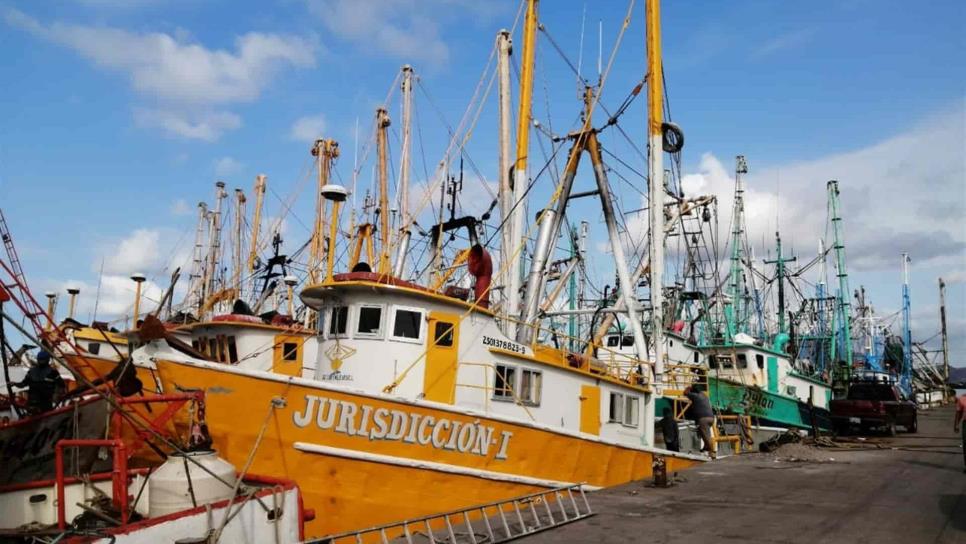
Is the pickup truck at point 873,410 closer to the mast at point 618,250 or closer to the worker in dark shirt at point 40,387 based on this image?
the mast at point 618,250

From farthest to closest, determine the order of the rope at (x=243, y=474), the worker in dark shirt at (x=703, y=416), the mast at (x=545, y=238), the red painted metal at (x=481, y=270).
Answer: the worker in dark shirt at (x=703, y=416)
the mast at (x=545, y=238)
the red painted metal at (x=481, y=270)
the rope at (x=243, y=474)

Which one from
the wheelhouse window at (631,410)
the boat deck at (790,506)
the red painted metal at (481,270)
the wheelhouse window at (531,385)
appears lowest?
the boat deck at (790,506)

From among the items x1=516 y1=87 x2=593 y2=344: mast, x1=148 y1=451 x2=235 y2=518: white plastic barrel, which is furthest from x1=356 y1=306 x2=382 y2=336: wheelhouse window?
x1=148 y1=451 x2=235 y2=518: white plastic barrel

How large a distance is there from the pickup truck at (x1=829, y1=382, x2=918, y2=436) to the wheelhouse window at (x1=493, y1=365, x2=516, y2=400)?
57.7 ft

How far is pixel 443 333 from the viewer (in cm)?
1166

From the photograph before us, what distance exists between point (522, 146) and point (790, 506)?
934 cm

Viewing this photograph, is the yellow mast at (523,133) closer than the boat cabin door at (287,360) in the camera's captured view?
Yes

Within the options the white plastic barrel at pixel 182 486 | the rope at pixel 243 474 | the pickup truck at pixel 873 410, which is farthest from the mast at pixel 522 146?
the pickup truck at pixel 873 410

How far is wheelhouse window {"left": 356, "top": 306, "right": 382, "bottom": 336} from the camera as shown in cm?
1140

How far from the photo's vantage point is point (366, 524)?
9.56 m

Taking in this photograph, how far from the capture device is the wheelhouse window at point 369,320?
1140 centimetres

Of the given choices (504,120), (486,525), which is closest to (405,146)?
(504,120)

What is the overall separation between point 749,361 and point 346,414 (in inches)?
816

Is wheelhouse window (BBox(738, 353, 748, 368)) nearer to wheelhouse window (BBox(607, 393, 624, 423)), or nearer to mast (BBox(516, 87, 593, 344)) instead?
mast (BBox(516, 87, 593, 344))
